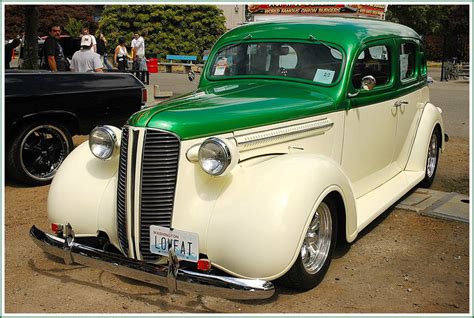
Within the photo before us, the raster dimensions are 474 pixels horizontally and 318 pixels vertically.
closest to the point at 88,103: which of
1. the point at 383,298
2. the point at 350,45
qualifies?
the point at 350,45

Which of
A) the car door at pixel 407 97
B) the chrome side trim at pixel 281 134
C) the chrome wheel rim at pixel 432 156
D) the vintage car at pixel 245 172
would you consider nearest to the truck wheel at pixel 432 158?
the chrome wheel rim at pixel 432 156

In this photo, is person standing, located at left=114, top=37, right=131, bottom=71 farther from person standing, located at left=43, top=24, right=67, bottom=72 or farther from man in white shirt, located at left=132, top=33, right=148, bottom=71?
person standing, located at left=43, top=24, right=67, bottom=72

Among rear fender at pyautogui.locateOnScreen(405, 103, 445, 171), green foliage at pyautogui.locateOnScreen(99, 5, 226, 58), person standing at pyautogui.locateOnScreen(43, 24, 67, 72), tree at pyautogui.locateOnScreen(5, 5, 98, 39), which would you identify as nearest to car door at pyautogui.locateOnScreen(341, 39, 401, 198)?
rear fender at pyautogui.locateOnScreen(405, 103, 445, 171)

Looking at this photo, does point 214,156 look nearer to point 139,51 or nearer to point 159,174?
point 159,174

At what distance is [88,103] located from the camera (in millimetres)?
6621

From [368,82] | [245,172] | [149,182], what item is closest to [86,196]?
[149,182]

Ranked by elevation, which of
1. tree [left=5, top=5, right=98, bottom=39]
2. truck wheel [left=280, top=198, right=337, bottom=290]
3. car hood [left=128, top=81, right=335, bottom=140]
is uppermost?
tree [left=5, top=5, right=98, bottom=39]

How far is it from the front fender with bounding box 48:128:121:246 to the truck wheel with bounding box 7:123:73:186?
237cm

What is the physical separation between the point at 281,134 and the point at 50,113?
3.53 metres

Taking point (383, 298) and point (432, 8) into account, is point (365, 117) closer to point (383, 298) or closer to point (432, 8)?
point (383, 298)

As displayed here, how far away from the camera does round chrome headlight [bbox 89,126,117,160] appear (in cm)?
373

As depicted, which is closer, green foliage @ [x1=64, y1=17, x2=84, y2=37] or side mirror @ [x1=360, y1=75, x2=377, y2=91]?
side mirror @ [x1=360, y1=75, x2=377, y2=91]

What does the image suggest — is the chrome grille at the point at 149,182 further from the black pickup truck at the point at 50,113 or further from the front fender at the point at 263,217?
the black pickup truck at the point at 50,113

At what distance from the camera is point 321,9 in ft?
39.9
